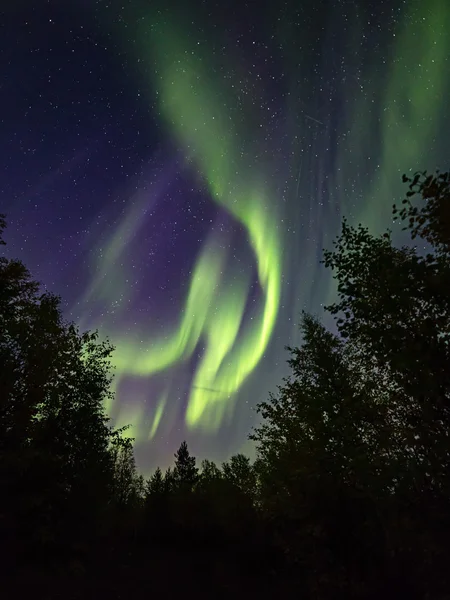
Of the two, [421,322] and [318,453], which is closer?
[421,322]

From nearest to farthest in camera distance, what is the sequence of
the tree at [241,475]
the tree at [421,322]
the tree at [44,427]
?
the tree at [421,322] → the tree at [44,427] → the tree at [241,475]

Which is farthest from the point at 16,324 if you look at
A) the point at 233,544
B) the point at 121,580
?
the point at 233,544

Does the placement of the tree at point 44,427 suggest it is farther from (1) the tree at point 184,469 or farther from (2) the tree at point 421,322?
(1) the tree at point 184,469

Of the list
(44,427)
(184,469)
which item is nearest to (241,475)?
(184,469)

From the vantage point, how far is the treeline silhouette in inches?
306

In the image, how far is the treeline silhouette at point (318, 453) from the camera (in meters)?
7.77

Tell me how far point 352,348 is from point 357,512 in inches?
229

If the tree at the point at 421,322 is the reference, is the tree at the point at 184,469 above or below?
above

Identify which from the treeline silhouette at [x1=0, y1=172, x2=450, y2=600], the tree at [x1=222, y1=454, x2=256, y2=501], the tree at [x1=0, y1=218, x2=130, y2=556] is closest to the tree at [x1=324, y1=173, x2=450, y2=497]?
the treeline silhouette at [x1=0, y1=172, x2=450, y2=600]

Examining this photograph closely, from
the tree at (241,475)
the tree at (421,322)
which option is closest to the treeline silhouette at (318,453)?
the tree at (421,322)

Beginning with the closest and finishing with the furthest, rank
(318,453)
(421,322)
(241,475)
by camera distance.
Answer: (421,322) → (318,453) → (241,475)

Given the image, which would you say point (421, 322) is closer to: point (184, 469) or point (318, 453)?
point (318, 453)

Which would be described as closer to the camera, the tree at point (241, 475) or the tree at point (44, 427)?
the tree at point (44, 427)

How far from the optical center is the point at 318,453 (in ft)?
43.5
